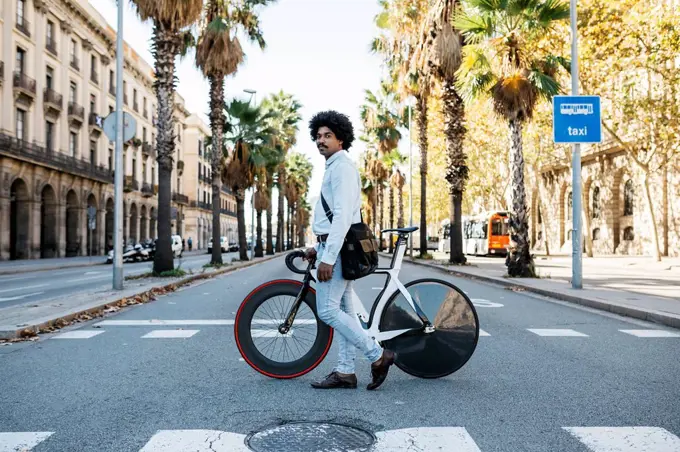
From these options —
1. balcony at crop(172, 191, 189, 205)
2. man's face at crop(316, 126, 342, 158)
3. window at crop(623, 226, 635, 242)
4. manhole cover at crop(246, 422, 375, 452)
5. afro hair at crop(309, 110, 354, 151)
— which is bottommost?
manhole cover at crop(246, 422, 375, 452)

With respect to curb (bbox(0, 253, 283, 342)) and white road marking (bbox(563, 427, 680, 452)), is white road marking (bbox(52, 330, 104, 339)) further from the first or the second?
white road marking (bbox(563, 427, 680, 452))

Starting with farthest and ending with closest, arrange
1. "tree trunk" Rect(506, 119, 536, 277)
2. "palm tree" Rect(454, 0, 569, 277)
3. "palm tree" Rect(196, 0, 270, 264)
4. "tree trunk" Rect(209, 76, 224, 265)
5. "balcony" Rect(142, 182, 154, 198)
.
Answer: "balcony" Rect(142, 182, 154, 198)
"tree trunk" Rect(209, 76, 224, 265)
"palm tree" Rect(196, 0, 270, 264)
"tree trunk" Rect(506, 119, 536, 277)
"palm tree" Rect(454, 0, 569, 277)

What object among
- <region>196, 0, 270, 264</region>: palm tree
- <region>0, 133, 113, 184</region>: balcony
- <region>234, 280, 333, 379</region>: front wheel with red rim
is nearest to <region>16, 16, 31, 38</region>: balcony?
<region>0, 133, 113, 184</region>: balcony

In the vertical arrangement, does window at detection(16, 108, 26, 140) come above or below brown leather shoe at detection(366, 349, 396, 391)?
above

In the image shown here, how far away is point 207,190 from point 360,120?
148 feet

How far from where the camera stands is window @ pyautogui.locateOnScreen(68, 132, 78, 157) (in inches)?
1657

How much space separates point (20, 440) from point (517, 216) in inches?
628

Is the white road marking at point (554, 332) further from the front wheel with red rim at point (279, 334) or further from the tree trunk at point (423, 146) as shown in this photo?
the tree trunk at point (423, 146)

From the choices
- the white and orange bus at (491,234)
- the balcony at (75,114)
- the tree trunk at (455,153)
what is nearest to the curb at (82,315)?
the tree trunk at (455,153)

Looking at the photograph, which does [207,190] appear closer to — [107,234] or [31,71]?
[107,234]

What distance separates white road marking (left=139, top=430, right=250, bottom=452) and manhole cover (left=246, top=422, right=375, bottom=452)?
0.08 meters

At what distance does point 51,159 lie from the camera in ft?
124

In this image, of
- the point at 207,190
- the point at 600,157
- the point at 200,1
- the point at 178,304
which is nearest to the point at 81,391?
the point at 178,304

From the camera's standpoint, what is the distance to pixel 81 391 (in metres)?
4.78
